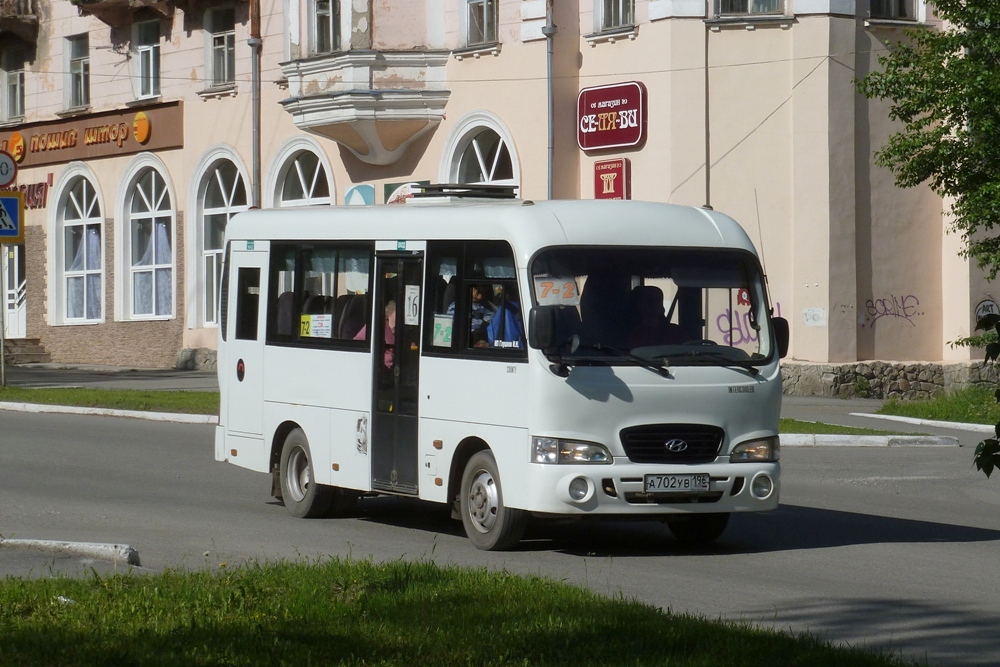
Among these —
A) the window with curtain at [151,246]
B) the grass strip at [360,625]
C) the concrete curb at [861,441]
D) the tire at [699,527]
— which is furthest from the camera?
the window with curtain at [151,246]

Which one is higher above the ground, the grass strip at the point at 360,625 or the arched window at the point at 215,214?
the arched window at the point at 215,214

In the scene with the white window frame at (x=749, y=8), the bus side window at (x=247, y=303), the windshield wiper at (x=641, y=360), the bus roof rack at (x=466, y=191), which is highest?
the white window frame at (x=749, y=8)

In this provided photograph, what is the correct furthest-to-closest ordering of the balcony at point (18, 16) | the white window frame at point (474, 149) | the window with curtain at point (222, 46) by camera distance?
the balcony at point (18, 16) < the window with curtain at point (222, 46) < the white window frame at point (474, 149)

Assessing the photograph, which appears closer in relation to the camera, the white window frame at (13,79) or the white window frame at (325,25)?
the white window frame at (325,25)

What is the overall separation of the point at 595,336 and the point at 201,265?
2788 centimetres

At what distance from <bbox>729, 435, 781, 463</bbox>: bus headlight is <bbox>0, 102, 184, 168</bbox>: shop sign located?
94.8ft

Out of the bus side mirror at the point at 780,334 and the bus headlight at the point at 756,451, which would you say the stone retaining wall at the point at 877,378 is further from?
the bus headlight at the point at 756,451

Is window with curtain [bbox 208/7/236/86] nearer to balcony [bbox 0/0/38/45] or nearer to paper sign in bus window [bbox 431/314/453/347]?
balcony [bbox 0/0/38/45]

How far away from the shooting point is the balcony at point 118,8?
123ft

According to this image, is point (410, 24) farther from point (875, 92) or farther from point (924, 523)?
point (924, 523)

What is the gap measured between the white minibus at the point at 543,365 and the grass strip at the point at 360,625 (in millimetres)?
2135

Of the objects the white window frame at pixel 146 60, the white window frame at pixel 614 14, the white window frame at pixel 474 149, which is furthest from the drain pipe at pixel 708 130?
the white window frame at pixel 146 60

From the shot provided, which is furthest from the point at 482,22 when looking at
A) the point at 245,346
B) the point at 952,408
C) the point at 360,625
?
the point at 360,625

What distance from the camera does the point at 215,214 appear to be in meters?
37.3
